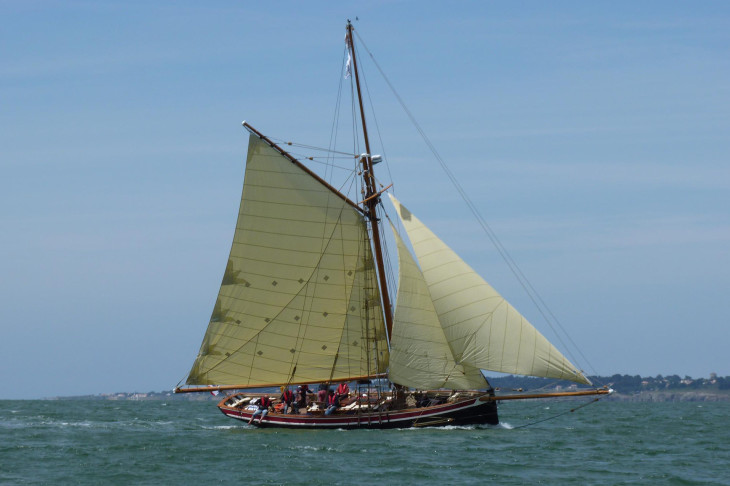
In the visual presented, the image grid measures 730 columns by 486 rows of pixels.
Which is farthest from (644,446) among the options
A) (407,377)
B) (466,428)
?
(407,377)

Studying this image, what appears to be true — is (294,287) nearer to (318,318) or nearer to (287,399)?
(318,318)

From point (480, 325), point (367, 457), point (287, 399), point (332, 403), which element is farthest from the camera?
point (287, 399)

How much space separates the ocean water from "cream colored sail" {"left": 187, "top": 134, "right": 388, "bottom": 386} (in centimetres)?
370

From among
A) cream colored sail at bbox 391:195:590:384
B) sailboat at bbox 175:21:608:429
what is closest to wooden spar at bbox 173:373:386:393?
sailboat at bbox 175:21:608:429

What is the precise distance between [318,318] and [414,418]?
684 centimetres

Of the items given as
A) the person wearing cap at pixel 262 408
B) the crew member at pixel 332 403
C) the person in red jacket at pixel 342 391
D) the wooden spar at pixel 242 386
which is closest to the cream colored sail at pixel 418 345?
the wooden spar at pixel 242 386

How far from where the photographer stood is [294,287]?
51.6 meters

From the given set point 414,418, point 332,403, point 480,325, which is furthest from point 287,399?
point 480,325

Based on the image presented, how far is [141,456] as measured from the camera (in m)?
44.1

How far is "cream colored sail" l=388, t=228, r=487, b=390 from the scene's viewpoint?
4788 cm

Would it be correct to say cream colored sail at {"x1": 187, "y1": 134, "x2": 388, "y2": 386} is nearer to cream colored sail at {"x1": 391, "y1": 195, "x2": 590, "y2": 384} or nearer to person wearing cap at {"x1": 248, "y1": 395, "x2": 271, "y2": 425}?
person wearing cap at {"x1": 248, "y1": 395, "x2": 271, "y2": 425}

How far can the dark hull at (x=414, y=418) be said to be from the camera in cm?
4975

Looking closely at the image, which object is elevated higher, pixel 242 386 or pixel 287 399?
pixel 242 386

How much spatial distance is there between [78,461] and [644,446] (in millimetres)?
25560
